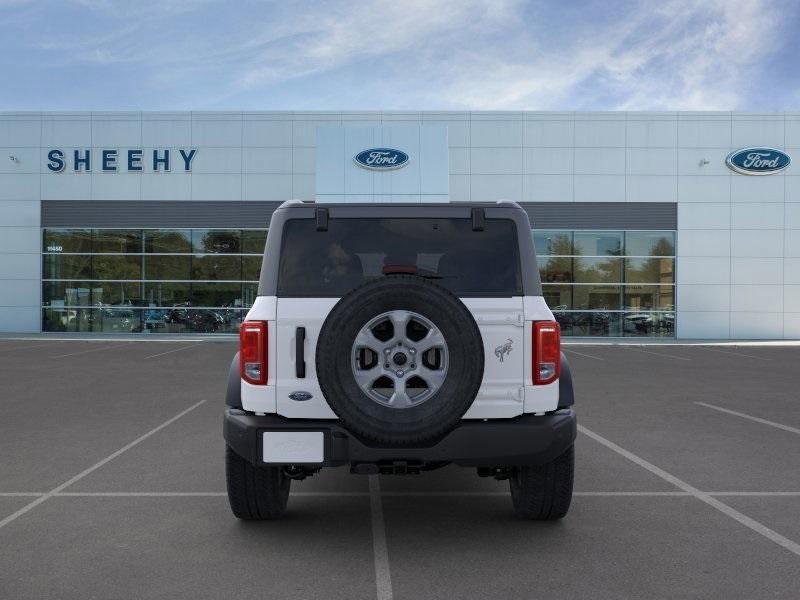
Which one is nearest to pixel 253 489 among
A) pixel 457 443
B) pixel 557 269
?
pixel 457 443

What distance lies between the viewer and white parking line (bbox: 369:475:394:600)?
3453mm

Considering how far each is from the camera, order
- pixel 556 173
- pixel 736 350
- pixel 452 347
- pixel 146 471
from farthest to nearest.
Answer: pixel 556 173
pixel 736 350
pixel 146 471
pixel 452 347

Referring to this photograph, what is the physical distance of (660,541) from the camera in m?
4.19

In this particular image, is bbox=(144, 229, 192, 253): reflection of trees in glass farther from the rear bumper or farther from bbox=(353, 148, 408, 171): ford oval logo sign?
the rear bumper

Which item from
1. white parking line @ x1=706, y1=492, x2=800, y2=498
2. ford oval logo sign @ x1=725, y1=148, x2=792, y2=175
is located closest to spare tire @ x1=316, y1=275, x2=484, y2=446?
white parking line @ x1=706, y1=492, x2=800, y2=498

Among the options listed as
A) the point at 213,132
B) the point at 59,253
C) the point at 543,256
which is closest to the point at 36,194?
the point at 59,253

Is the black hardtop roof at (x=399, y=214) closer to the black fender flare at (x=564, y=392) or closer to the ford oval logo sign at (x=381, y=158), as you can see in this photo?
the black fender flare at (x=564, y=392)

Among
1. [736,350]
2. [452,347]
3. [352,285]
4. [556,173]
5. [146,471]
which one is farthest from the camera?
[556,173]

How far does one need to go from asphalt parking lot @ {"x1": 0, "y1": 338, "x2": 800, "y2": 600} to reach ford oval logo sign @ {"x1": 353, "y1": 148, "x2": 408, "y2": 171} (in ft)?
66.1

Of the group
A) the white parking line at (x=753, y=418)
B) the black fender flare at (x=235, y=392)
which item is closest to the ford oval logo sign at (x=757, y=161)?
the white parking line at (x=753, y=418)

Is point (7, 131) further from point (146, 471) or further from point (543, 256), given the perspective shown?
point (146, 471)

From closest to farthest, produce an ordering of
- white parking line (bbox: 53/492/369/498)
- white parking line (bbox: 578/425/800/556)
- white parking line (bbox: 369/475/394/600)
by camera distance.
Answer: white parking line (bbox: 369/475/394/600) → white parking line (bbox: 578/425/800/556) → white parking line (bbox: 53/492/369/498)

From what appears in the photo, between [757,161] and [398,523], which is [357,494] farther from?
[757,161]

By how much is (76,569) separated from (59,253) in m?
28.6
